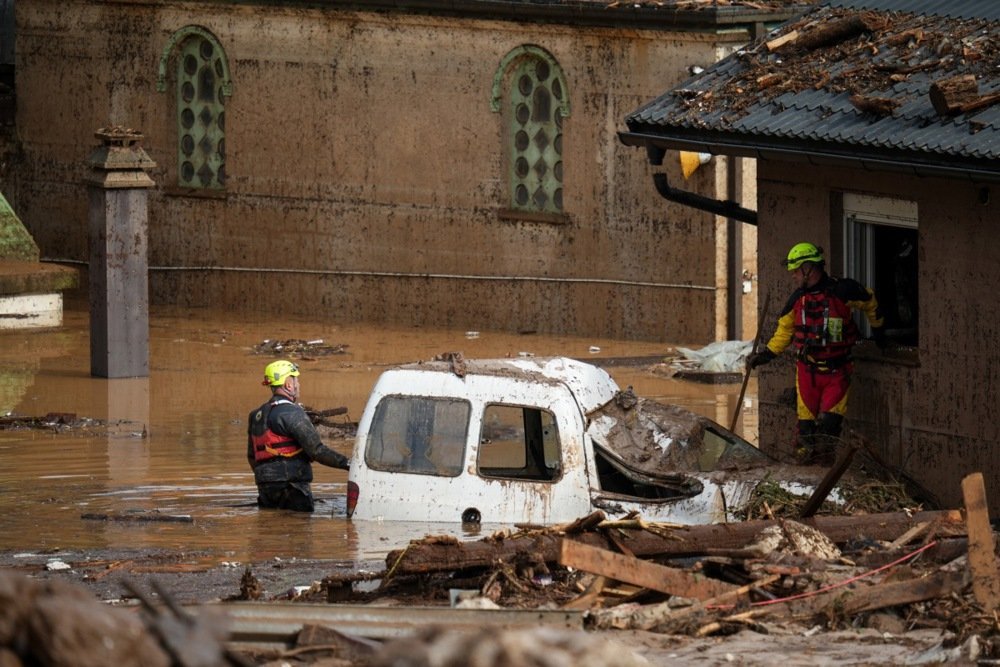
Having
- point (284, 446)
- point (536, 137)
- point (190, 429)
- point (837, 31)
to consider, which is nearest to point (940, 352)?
point (837, 31)

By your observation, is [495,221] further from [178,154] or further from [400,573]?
[400,573]

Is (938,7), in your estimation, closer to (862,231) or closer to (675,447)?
(862,231)

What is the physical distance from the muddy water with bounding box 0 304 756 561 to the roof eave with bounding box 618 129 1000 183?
3.72 meters

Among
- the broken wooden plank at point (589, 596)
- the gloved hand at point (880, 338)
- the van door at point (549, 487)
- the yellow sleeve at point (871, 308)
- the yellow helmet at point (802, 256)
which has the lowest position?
the broken wooden plank at point (589, 596)

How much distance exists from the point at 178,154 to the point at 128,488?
12391 millimetres

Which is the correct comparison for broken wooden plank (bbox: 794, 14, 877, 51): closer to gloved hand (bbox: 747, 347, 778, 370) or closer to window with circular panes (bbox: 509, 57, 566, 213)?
gloved hand (bbox: 747, 347, 778, 370)

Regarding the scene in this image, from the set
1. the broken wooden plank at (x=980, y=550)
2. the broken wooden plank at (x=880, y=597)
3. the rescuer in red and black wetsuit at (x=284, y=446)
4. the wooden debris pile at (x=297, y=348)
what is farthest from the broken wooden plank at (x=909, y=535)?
the wooden debris pile at (x=297, y=348)

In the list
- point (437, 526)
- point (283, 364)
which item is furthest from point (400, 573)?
point (283, 364)

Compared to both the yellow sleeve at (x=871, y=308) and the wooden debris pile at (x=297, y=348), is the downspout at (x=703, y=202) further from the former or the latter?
the wooden debris pile at (x=297, y=348)

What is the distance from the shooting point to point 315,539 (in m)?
14.6

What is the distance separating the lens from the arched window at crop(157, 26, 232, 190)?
2877 centimetres

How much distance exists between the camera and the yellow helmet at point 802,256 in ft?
48.6

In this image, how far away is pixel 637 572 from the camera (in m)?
11.2

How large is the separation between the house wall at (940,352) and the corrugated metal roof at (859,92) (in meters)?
0.51
